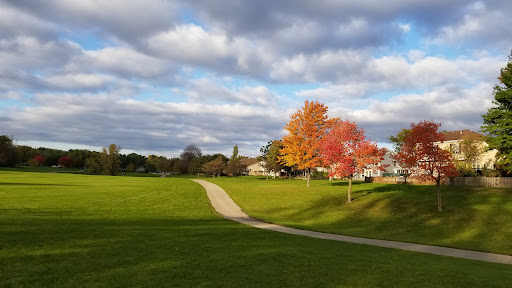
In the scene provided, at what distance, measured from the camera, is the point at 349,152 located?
34.4 m

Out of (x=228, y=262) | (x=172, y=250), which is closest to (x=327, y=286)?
(x=228, y=262)

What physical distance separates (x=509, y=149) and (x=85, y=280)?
3944 cm

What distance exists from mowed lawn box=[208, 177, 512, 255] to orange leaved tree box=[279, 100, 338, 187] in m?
8.92

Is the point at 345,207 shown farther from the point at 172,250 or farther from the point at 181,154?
the point at 181,154

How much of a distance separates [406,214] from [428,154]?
5.34 m


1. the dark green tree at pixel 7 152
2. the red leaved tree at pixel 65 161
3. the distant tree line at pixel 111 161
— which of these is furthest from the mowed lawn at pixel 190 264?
the red leaved tree at pixel 65 161

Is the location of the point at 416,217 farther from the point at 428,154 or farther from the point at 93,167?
the point at 93,167

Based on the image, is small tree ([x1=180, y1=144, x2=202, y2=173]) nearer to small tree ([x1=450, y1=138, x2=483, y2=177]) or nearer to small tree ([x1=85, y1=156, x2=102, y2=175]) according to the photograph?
small tree ([x1=85, y1=156, x2=102, y2=175])

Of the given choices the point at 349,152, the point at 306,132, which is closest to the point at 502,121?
the point at 349,152

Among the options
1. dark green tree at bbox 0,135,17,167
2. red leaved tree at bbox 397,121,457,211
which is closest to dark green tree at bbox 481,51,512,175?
red leaved tree at bbox 397,121,457,211

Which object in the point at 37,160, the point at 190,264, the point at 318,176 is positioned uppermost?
the point at 37,160

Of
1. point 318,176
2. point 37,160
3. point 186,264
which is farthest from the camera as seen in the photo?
point 37,160

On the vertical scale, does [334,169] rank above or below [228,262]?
above

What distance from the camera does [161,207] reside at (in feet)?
104
